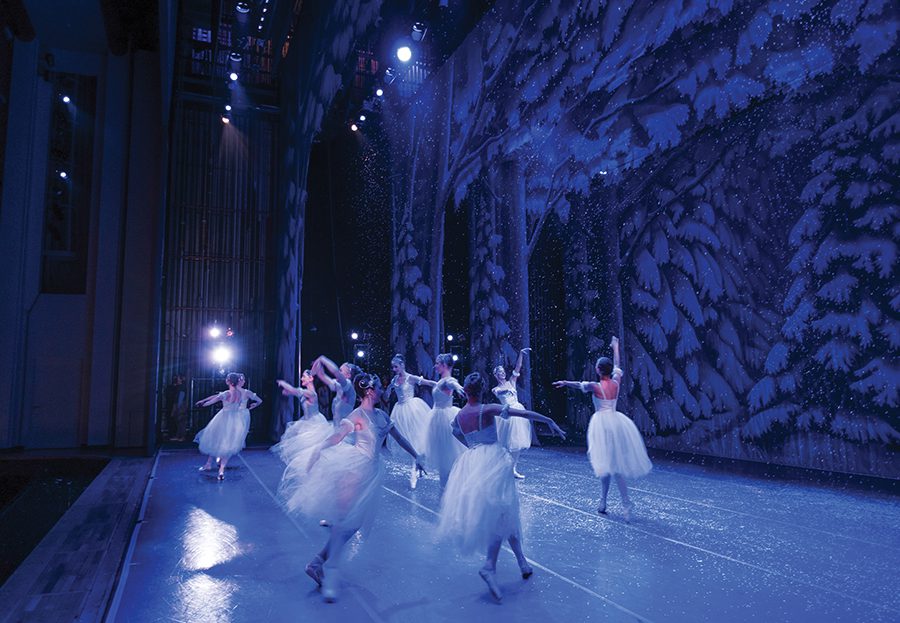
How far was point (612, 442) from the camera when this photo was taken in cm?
577

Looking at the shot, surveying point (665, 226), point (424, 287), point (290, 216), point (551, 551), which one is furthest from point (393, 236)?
point (551, 551)

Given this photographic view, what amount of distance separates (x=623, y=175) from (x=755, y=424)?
523 cm

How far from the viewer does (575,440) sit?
42.0 ft

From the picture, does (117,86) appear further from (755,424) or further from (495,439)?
(755,424)

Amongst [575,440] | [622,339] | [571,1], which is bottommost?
[575,440]

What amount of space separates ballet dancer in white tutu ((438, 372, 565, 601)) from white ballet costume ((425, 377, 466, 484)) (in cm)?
258

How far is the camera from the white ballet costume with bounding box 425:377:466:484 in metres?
6.62

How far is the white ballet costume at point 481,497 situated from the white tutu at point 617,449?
2.25 m

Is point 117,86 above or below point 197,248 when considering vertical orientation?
above

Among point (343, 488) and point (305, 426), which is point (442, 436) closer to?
point (343, 488)

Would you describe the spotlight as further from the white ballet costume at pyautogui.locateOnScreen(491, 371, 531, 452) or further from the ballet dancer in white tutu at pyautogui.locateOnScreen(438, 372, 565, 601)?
the ballet dancer in white tutu at pyautogui.locateOnScreen(438, 372, 565, 601)

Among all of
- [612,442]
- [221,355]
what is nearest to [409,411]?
[612,442]

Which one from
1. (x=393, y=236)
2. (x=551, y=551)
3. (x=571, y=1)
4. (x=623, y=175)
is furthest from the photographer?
(x=393, y=236)

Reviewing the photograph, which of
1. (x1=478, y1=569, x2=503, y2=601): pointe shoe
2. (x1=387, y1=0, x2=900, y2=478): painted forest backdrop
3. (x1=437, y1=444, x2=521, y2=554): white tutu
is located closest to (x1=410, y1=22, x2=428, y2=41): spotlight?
(x1=387, y1=0, x2=900, y2=478): painted forest backdrop
